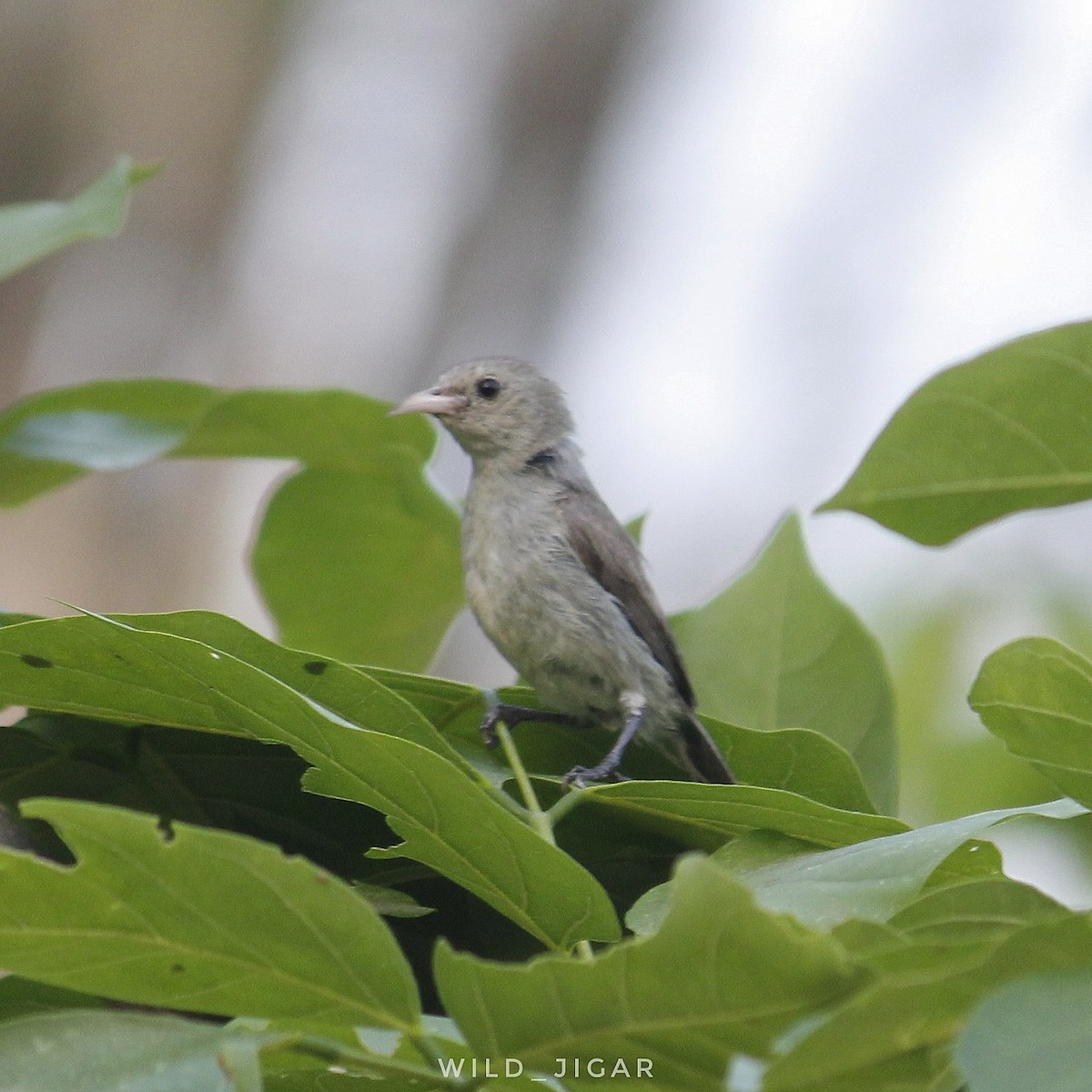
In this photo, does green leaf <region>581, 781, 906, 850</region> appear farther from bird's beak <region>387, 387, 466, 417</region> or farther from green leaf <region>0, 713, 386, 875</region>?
bird's beak <region>387, 387, 466, 417</region>

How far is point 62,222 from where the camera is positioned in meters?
1.88

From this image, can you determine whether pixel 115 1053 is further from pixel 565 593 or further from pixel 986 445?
pixel 565 593

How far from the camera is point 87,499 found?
6.39 metres

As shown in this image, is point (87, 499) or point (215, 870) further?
point (87, 499)

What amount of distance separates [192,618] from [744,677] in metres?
0.89

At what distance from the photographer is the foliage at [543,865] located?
83 cm

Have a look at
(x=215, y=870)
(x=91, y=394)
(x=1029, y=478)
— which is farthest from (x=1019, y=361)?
(x=91, y=394)

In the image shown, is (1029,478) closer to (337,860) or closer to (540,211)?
(337,860)

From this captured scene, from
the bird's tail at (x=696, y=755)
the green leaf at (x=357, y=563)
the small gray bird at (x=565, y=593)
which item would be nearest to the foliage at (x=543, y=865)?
the green leaf at (x=357, y=563)

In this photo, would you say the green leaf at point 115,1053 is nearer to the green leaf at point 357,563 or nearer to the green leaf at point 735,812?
the green leaf at point 735,812

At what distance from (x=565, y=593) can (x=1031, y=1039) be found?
7.39ft

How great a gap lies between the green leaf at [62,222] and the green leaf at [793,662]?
1.03 metres

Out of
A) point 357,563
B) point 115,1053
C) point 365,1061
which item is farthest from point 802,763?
point 357,563

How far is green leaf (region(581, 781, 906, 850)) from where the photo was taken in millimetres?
1231
